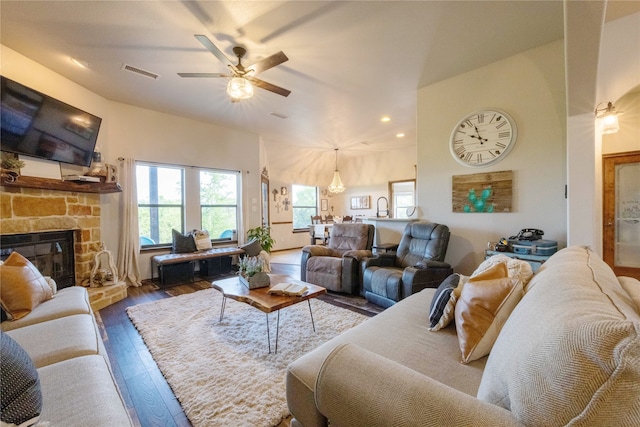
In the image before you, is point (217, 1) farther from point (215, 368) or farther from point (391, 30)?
point (215, 368)

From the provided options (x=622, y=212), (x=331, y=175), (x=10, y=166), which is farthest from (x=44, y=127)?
(x=622, y=212)

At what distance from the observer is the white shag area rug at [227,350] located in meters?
1.59

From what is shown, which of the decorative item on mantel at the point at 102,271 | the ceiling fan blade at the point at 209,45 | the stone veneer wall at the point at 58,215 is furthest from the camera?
the decorative item on mantel at the point at 102,271

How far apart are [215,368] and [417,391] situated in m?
1.74

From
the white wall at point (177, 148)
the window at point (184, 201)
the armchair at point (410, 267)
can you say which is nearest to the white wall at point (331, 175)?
the white wall at point (177, 148)

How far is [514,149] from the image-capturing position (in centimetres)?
312

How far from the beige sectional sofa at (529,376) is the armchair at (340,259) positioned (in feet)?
7.44

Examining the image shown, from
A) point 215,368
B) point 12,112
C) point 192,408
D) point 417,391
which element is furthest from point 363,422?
point 12,112

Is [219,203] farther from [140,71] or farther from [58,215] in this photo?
[140,71]

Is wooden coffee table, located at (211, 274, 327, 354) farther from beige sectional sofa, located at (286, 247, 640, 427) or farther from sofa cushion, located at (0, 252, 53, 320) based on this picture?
sofa cushion, located at (0, 252, 53, 320)

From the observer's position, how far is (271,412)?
1552 millimetres

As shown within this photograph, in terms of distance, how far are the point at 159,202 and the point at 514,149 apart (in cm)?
549

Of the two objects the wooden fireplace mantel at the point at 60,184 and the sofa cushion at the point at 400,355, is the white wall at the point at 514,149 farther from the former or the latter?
the wooden fireplace mantel at the point at 60,184

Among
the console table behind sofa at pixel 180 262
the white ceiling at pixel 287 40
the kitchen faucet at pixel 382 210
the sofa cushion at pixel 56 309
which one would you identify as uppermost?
the white ceiling at pixel 287 40
